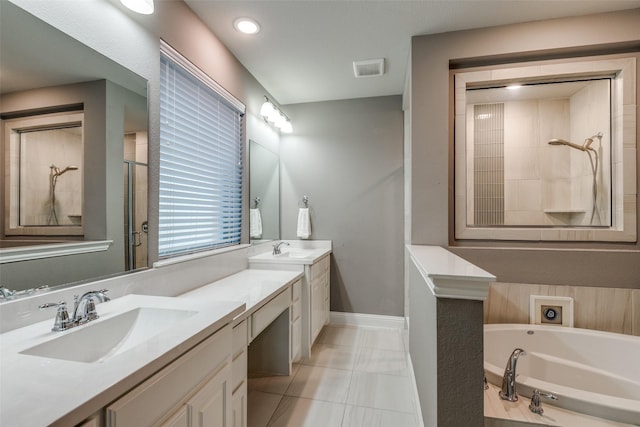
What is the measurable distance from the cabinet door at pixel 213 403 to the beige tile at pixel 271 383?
3.10ft

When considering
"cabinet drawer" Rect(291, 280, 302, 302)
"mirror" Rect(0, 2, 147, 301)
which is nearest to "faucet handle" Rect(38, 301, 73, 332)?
"mirror" Rect(0, 2, 147, 301)

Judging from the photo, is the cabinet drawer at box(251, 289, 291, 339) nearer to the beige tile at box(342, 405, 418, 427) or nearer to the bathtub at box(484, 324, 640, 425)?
the beige tile at box(342, 405, 418, 427)

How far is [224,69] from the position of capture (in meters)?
2.08

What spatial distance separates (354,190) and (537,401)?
7.28 feet

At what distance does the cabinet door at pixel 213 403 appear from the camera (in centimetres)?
86

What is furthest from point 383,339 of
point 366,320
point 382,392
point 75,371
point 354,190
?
point 75,371

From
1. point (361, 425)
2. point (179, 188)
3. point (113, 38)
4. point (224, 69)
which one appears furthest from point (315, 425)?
point (224, 69)

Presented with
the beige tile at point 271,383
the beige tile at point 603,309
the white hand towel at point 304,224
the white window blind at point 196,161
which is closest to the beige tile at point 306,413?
the beige tile at point 271,383

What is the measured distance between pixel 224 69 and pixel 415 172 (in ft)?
5.32

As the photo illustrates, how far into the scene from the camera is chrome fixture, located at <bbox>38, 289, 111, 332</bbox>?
2.97 feet

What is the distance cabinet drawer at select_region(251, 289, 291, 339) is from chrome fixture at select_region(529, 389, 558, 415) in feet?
4.16

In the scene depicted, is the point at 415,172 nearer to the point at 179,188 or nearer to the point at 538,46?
the point at 538,46

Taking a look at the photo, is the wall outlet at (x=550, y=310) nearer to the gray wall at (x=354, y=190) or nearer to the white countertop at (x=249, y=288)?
the gray wall at (x=354, y=190)

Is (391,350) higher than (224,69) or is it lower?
lower
